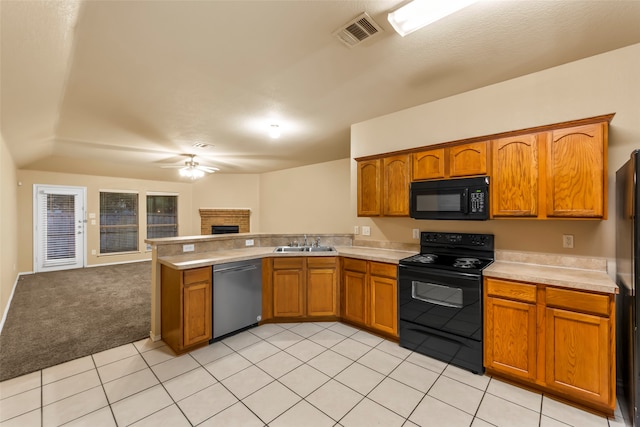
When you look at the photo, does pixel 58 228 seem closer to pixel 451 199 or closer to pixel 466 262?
pixel 451 199

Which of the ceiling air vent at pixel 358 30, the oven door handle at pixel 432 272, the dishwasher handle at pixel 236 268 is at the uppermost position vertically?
the ceiling air vent at pixel 358 30

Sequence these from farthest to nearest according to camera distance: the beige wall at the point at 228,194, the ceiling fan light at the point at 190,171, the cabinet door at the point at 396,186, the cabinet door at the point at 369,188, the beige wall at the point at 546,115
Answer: the beige wall at the point at 228,194, the ceiling fan light at the point at 190,171, the cabinet door at the point at 369,188, the cabinet door at the point at 396,186, the beige wall at the point at 546,115

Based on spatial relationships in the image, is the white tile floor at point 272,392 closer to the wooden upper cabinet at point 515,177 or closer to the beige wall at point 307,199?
the wooden upper cabinet at point 515,177

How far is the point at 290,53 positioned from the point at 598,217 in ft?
8.56

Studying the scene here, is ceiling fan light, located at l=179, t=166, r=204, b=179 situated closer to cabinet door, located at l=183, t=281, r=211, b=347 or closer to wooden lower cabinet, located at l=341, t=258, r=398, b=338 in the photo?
cabinet door, located at l=183, t=281, r=211, b=347

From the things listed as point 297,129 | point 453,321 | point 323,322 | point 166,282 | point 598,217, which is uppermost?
point 297,129

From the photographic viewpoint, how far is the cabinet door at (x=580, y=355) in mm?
1822

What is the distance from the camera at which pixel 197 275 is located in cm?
275

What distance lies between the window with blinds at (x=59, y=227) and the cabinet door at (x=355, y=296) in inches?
276

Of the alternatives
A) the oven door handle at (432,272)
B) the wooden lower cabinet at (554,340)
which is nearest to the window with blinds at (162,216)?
the oven door handle at (432,272)

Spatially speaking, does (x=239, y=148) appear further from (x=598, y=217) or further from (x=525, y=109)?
(x=598, y=217)

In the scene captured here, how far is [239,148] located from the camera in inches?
204

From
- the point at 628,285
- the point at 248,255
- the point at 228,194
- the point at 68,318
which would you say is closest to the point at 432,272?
the point at 628,285

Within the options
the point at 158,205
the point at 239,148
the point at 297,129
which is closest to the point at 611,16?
the point at 297,129
